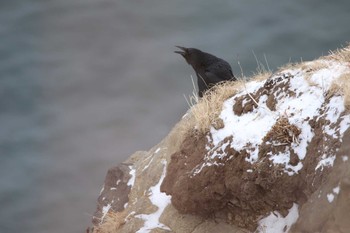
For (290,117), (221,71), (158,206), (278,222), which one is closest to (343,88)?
(290,117)

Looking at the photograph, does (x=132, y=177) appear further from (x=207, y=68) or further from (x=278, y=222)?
(x=278, y=222)

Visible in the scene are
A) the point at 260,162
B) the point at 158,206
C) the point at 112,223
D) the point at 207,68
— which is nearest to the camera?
the point at 260,162

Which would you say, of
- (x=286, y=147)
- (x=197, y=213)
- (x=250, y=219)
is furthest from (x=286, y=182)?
(x=197, y=213)

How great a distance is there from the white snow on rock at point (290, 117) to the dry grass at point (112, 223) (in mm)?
1723

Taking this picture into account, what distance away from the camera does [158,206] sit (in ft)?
28.2

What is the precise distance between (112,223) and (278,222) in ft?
9.03

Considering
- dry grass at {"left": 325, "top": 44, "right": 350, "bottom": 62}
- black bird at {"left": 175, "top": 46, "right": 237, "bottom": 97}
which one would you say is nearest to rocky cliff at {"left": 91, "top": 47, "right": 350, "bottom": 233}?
dry grass at {"left": 325, "top": 44, "right": 350, "bottom": 62}

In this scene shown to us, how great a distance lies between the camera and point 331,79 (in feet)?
23.2

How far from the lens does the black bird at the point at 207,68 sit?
10.1m

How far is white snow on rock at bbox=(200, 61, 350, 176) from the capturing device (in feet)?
21.9

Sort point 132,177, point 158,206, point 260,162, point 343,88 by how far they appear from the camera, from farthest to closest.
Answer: point 132,177, point 158,206, point 260,162, point 343,88

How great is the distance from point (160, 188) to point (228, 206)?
1431 millimetres

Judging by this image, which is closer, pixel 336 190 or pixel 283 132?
pixel 336 190

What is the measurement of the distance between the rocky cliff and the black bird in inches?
45.2
